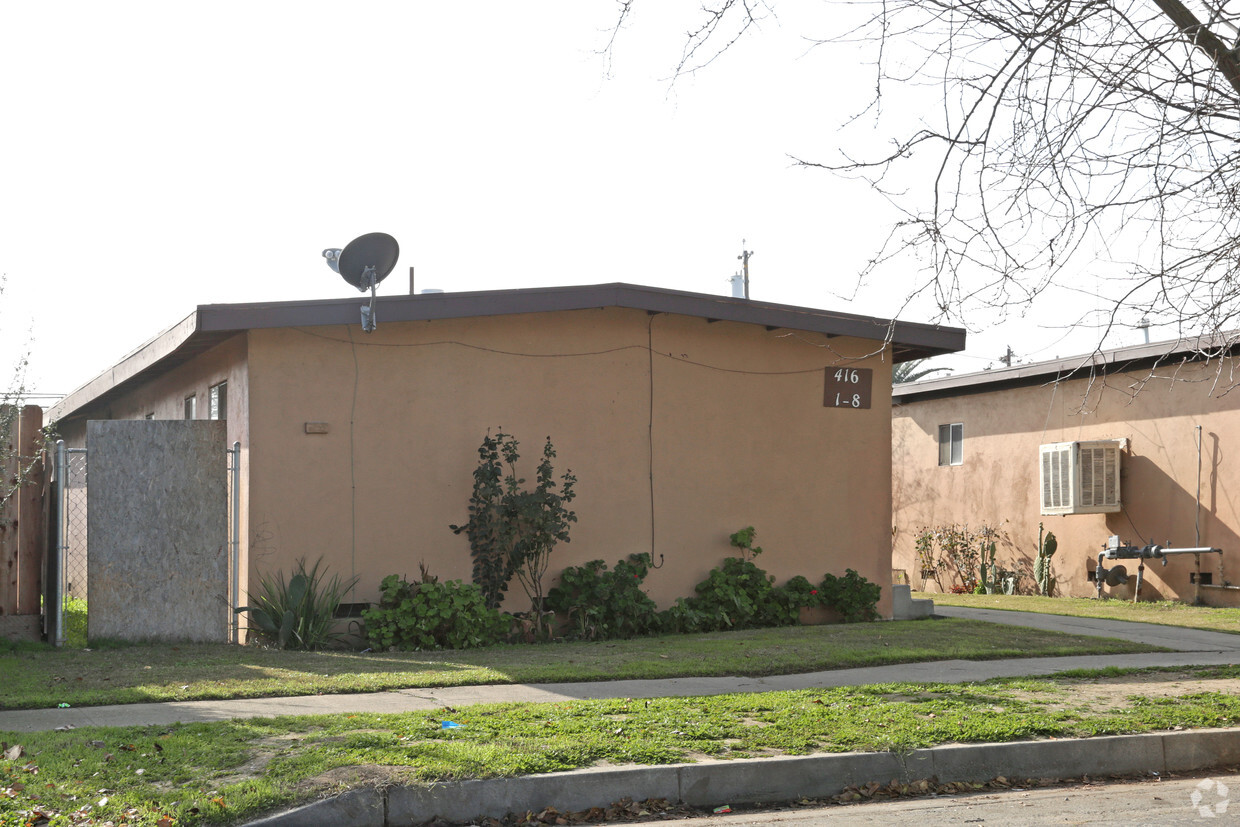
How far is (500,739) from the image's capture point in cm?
625

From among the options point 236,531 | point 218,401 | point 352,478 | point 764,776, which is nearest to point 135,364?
point 218,401

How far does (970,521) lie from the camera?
68.1 ft

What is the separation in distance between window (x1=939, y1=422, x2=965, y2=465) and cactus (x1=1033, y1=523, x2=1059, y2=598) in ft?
7.82

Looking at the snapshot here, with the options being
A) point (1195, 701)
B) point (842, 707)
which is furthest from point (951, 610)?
point (842, 707)

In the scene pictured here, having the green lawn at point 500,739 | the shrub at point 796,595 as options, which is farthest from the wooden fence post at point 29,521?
the shrub at point 796,595

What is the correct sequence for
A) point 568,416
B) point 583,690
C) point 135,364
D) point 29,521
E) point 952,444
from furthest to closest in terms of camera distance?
point 952,444, point 135,364, point 568,416, point 29,521, point 583,690

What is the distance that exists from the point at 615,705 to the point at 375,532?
4905 millimetres

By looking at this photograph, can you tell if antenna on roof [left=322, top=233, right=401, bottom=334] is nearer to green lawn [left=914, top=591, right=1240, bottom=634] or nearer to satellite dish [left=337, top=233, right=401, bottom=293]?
satellite dish [left=337, top=233, right=401, bottom=293]

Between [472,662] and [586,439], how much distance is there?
11.8ft

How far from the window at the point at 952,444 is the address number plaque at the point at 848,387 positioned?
24.5 feet

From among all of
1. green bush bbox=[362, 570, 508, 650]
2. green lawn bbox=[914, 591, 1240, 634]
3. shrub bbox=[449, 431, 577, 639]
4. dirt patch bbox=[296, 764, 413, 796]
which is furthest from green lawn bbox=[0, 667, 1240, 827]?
green lawn bbox=[914, 591, 1240, 634]

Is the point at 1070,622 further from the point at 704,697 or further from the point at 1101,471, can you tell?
the point at 704,697

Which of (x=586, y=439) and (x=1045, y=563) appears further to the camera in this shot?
(x=1045, y=563)

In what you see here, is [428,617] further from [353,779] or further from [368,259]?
[353,779]
